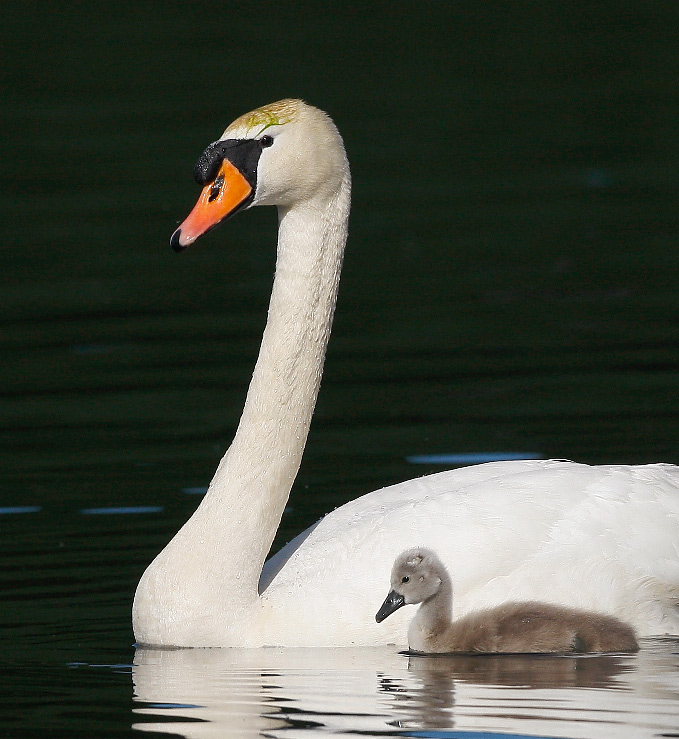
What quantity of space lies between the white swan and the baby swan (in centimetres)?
7

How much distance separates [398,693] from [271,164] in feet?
8.13

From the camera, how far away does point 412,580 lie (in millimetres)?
7863

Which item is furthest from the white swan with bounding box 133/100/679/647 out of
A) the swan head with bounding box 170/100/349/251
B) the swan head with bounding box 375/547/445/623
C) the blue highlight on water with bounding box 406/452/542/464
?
the blue highlight on water with bounding box 406/452/542/464

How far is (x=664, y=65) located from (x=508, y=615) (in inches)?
798

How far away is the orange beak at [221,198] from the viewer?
26.9 ft

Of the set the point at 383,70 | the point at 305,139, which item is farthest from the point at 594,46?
the point at 305,139

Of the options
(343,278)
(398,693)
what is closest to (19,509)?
(398,693)

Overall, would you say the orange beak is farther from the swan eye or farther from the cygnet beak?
the cygnet beak

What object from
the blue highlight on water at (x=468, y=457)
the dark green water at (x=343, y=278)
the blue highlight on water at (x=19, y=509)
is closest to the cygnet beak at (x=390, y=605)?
the dark green water at (x=343, y=278)

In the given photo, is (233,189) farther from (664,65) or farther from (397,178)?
(664,65)

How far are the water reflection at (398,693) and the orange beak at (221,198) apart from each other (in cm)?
191

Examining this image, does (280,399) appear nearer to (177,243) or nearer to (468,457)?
(177,243)

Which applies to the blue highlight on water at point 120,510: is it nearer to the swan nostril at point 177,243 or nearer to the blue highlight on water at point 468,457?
the blue highlight on water at point 468,457

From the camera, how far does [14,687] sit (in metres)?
7.73
